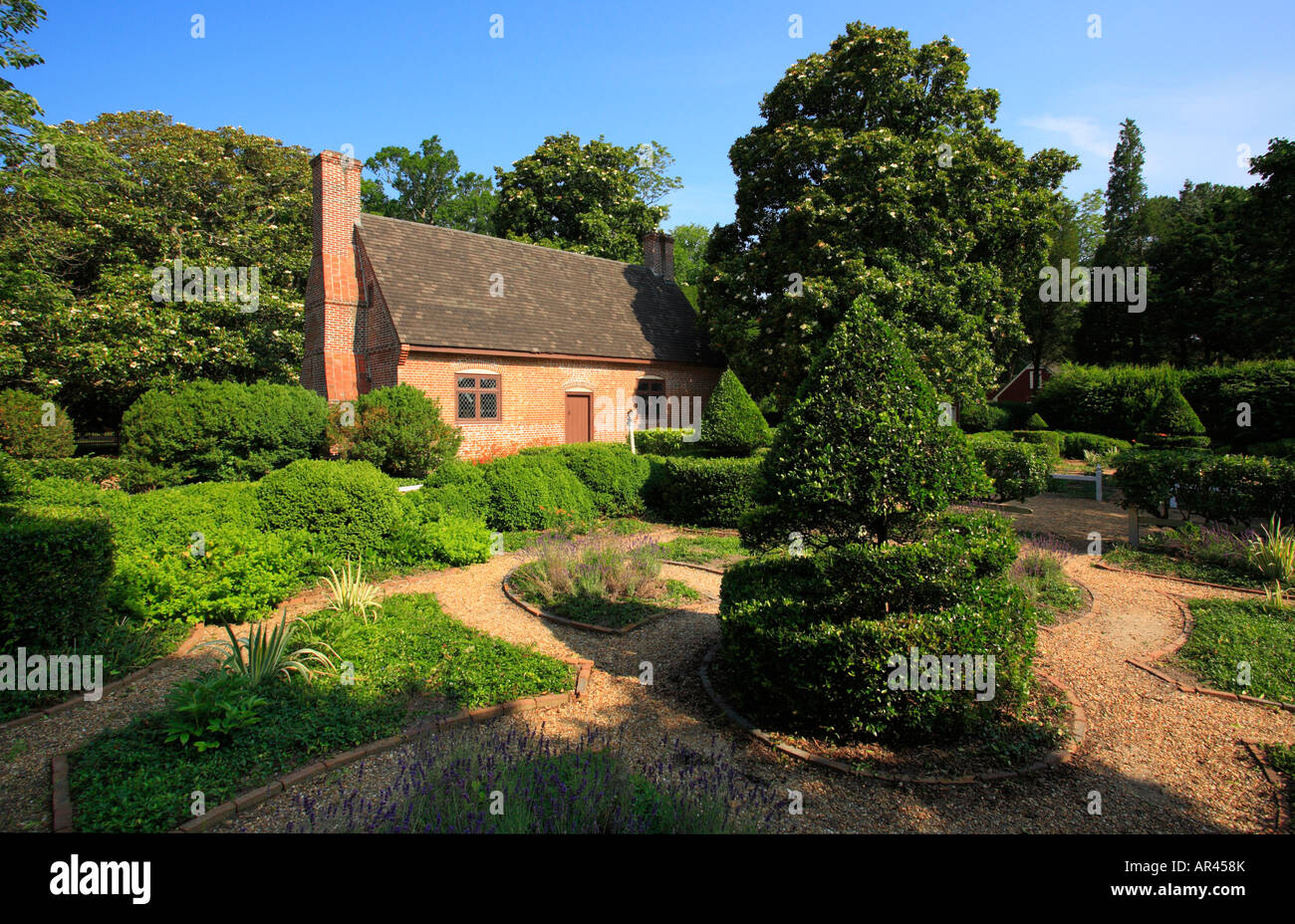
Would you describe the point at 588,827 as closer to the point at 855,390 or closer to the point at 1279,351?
the point at 855,390

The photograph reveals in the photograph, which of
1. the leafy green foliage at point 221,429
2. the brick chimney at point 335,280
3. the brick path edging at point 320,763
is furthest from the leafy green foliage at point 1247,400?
the leafy green foliage at point 221,429

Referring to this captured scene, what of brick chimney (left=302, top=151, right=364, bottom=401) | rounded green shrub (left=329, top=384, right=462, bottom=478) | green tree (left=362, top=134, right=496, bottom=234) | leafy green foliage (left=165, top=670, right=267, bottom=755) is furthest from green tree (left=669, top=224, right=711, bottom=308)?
leafy green foliage (left=165, top=670, right=267, bottom=755)

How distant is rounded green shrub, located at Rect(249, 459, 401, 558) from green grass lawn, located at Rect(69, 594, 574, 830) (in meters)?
2.51

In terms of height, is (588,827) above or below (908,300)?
below

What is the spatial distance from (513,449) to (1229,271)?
39.7 m

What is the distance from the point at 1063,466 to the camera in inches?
804

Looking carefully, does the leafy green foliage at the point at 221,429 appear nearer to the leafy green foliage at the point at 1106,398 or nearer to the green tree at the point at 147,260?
the green tree at the point at 147,260

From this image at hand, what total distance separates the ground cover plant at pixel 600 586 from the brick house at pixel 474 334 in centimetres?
1088

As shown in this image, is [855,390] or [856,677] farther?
[855,390]

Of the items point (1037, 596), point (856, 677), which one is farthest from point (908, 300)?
point (856, 677)

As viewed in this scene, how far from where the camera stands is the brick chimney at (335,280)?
18016 mm

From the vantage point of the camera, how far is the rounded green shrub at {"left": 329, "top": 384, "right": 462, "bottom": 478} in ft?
49.8

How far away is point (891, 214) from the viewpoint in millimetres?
16688

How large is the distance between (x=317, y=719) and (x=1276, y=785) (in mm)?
6222
